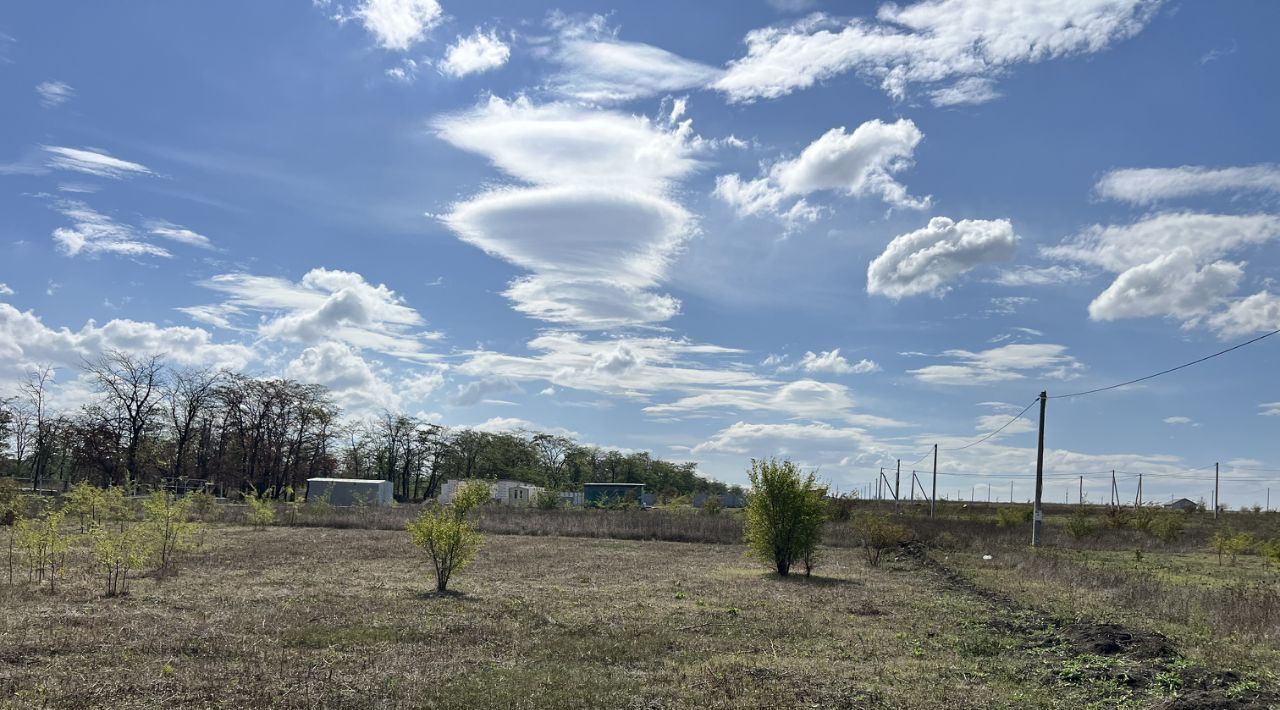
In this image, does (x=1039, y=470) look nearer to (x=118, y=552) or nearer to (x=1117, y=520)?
(x=1117, y=520)

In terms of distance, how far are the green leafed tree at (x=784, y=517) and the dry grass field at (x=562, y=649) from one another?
3799 mm

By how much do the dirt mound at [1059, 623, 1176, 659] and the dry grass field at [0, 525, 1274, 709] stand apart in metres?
0.05

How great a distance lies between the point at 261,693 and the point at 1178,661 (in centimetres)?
1064

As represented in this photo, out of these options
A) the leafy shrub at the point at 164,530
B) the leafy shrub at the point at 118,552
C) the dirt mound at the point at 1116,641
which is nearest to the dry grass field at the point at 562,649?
the dirt mound at the point at 1116,641

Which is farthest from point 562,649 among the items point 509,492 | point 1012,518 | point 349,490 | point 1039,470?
point 509,492

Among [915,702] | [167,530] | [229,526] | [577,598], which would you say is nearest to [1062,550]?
[577,598]

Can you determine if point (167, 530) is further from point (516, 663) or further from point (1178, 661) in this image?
point (1178, 661)

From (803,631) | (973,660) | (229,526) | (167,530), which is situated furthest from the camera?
(229,526)

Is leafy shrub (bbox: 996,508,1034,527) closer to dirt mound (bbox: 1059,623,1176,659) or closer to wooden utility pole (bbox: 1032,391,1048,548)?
wooden utility pole (bbox: 1032,391,1048,548)

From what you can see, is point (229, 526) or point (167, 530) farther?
point (229, 526)

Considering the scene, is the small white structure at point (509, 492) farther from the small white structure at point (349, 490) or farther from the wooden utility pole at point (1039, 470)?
the wooden utility pole at point (1039, 470)

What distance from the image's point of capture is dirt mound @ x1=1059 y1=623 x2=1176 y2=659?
35.5 feet

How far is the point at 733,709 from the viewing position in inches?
328

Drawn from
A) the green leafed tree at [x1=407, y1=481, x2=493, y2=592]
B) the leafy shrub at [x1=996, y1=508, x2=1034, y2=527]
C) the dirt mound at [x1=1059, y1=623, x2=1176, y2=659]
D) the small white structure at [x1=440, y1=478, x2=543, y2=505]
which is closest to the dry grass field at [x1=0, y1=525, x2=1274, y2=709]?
the dirt mound at [x1=1059, y1=623, x2=1176, y2=659]
